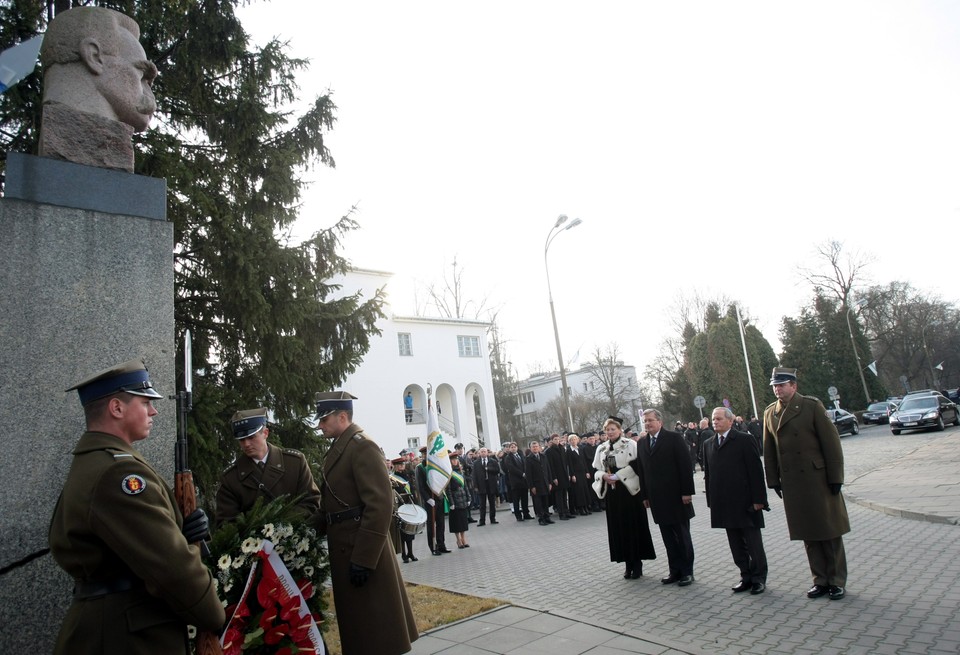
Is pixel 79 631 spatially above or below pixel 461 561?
above

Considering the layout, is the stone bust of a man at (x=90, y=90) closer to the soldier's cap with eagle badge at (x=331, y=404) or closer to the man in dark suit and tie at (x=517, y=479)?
the soldier's cap with eagle badge at (x=331, y=404)

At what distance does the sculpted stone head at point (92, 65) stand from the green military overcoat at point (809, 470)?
260 inches

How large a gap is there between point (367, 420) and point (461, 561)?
24.2 metres

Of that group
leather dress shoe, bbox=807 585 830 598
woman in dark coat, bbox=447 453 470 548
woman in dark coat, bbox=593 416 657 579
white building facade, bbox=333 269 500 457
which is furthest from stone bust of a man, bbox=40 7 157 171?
white building facade, bbox=333 269 500 457

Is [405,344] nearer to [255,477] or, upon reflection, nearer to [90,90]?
[255,477]

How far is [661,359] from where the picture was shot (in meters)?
56.6

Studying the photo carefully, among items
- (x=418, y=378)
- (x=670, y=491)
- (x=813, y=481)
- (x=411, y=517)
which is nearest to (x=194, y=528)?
(x=411, y=517)

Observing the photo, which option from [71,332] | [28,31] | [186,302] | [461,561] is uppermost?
[28,31]

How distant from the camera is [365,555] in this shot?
4.19 metres

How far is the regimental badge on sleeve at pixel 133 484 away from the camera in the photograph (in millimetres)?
2439

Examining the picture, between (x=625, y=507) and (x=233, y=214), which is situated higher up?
(x=233, y=214)

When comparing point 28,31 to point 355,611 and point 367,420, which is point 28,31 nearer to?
point 355,611

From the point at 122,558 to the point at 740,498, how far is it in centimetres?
642

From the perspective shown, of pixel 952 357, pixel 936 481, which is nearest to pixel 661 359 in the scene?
pixel 952 357
